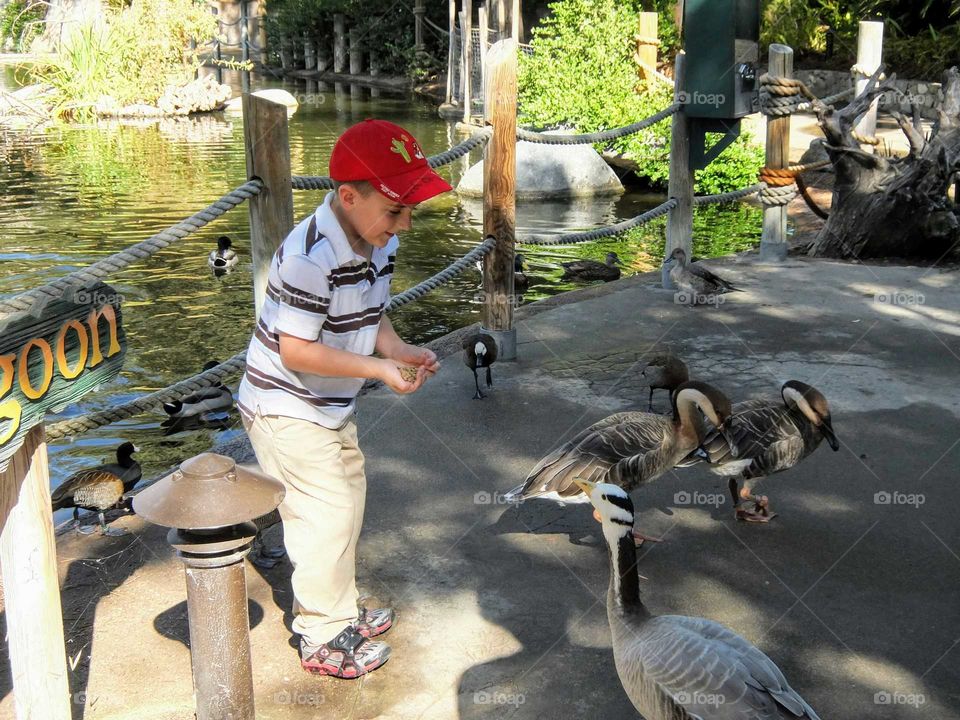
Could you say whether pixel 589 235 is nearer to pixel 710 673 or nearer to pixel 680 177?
pixel 680 177

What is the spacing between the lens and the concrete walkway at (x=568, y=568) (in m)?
3.40

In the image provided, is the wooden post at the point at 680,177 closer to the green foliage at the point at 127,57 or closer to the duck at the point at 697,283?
the duck at the point at 697,283

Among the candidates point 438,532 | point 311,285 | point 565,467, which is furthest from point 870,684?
point 311,285

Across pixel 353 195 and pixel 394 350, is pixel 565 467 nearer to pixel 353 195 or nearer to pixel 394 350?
pixel 394 350

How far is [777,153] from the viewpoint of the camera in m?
8.52

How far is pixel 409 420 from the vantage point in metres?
5.54

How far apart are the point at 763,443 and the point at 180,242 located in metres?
11.3

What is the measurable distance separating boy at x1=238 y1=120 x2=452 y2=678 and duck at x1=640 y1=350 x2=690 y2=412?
7.70 feet

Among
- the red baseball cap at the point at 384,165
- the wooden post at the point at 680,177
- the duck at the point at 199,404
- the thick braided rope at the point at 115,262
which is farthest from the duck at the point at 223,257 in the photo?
the red baseball cap at the point at 384,165

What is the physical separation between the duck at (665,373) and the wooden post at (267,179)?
2216 millimetres

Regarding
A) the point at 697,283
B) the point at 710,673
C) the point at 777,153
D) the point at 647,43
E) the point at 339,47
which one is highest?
the point at 339,47

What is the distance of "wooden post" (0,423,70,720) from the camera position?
2.66 metres

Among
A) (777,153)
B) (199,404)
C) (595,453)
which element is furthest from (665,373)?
(199,404)

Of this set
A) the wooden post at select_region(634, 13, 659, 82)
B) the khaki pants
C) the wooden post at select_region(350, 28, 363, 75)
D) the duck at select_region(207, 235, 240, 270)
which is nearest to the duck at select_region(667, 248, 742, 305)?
the khaki pants
